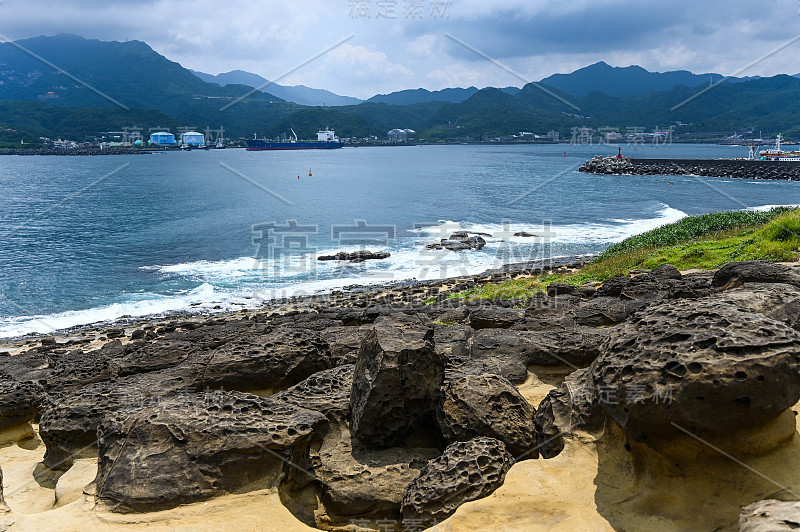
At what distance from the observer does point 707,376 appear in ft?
14.8

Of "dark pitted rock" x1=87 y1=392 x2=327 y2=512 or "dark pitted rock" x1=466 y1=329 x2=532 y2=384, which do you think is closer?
"dark pitted rock" x1=87 y1=392 x2=327 y2=512

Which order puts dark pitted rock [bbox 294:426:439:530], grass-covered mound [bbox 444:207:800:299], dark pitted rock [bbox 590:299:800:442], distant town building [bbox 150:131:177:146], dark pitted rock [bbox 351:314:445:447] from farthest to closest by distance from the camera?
distant town building [bbox 150:131:177:146], grass-covered mound [bbox 444:207:800:299], dark pitted rock [bbox 351:314:445:447], dark pitted rock [bbox 294:426:439:530], dark pitted rock [bbox 590:299:800:442]

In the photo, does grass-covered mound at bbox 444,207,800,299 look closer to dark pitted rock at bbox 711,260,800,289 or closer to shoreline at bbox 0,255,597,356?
shoreline at bbox 0,255,597,356

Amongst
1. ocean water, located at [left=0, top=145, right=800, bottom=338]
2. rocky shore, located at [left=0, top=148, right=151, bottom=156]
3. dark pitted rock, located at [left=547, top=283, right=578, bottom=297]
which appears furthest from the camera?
rocky shore, located at [left=0, top=148, right=151, bottom=156]

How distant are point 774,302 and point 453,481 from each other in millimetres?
5397

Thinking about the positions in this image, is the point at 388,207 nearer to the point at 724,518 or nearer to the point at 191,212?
the point at 191,212

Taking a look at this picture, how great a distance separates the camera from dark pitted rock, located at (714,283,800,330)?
727 cm

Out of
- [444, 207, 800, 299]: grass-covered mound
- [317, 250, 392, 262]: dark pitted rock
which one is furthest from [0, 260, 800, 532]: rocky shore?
[317, 250, 392, 262]: dark pitted rock

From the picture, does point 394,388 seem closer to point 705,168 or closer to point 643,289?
point 643,289

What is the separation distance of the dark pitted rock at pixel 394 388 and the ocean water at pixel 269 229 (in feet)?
64.2

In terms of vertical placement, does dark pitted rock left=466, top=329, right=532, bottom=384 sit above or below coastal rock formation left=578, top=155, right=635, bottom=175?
below

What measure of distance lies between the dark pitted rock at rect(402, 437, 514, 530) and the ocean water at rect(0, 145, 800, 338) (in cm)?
2075

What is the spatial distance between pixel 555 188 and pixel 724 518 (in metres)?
73.2

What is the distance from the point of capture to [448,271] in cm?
3052
